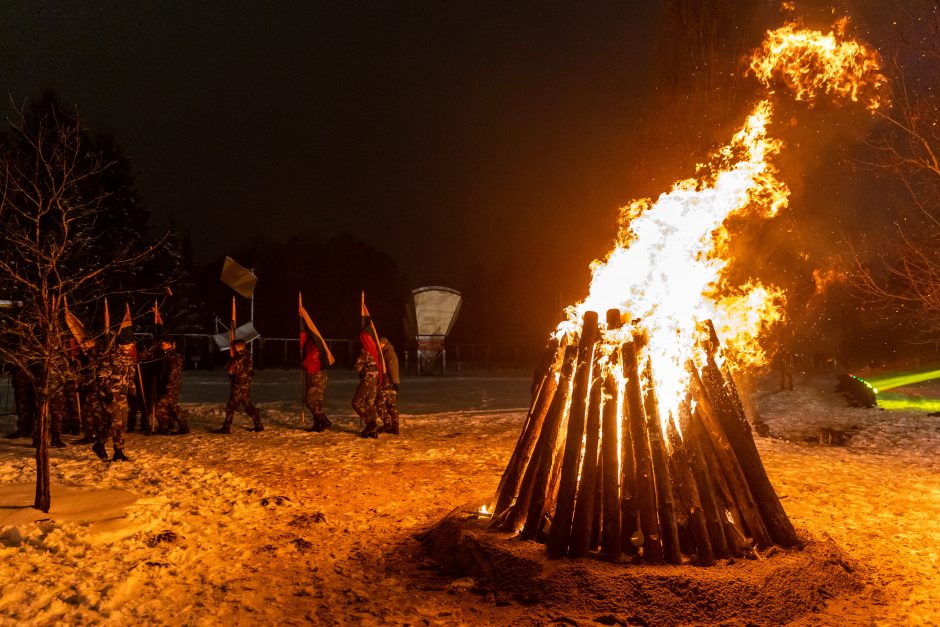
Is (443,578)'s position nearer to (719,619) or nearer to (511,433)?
(719,619)

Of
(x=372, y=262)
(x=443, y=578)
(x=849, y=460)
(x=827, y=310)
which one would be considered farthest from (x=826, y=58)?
(x=372, y=262)

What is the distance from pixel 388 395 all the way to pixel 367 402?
1.44ft

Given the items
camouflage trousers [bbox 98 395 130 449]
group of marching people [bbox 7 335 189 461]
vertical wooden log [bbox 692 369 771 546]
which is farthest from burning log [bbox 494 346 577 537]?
camouflage trousers [bbox 98 395 130 449]

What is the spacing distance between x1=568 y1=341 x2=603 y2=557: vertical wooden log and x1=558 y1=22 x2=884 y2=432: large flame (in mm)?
551

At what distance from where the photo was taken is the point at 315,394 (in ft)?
42.7

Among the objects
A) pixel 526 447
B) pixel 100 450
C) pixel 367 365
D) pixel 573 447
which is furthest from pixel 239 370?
pixel 573 447

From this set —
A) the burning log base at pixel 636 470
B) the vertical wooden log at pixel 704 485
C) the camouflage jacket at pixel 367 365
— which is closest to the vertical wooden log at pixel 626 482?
the burning log base at pixel 636 470

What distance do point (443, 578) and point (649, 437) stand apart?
6.83 ft

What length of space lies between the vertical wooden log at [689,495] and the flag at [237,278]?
1146 cm

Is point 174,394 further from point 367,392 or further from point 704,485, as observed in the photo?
point 704,485

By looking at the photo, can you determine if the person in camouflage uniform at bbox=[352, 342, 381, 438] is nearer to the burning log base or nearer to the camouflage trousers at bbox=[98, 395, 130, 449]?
the camouflage trousers at bbox=[98, 395, 130, 449]

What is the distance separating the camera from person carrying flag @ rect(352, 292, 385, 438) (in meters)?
12.4

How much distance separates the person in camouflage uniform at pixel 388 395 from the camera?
12633 millimetres

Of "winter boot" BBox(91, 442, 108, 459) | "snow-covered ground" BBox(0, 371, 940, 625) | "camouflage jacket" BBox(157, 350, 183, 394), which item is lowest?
"snow-covered ground" BBox(0, 371, 940, 625)
